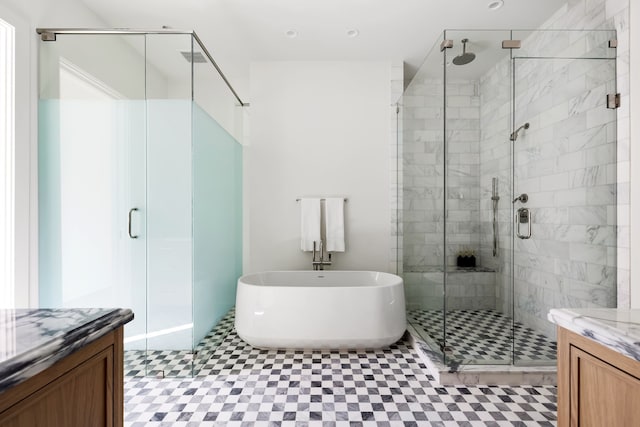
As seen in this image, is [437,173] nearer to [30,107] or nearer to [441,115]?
[441,115]

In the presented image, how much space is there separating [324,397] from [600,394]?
58.5 inches

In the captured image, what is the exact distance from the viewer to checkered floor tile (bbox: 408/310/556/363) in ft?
7.40

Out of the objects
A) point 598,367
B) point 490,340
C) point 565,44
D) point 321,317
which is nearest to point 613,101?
point 565,44

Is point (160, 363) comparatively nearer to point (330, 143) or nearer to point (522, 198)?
point (330, 143)

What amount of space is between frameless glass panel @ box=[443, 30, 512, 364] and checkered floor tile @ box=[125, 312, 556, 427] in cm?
32

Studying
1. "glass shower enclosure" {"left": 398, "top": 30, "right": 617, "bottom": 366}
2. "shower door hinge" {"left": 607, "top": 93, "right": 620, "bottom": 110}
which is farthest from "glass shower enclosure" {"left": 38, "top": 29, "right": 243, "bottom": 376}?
"shower door hinge" {"left": 607, "top": 93, "right": 620, "bottom": 110}

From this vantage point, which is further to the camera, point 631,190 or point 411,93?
point 411,93

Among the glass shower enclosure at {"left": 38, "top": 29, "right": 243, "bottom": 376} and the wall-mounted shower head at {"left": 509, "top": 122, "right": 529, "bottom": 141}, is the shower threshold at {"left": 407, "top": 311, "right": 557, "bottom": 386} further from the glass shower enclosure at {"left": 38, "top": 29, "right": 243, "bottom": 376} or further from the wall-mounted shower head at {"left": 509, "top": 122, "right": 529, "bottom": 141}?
the glass shower enclosure at {"left": 38, "top": 29, "right": 243, "bottom": 376}

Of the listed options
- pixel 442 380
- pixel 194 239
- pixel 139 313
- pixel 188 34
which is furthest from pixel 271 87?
pixel 442 380

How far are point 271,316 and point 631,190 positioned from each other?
2.54 m

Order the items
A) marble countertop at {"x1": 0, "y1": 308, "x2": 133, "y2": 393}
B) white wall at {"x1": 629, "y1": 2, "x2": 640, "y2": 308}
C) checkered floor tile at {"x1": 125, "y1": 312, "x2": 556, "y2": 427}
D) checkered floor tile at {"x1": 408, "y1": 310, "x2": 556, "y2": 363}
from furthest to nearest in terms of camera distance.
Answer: checkered floor tile at {"x1": 408, "y1": 310, "x2": 556, "y2": 363}
white wall at {"x1": 629, "y1": 2, "x2": 640, "y2": 308}
checkered floor tile at {"x1": 125, "y1": 312, "x2": 556, "y2": 427}
marble countertop at {"x1": 0, "y1": 308, "x2": 133, "y2": 393}


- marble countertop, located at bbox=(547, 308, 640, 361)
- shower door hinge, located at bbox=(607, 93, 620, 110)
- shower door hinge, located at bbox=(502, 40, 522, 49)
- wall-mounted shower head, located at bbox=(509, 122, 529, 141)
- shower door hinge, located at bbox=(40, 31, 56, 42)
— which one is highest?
shower door hinge, located at bbox=(40, 31, 56, 42)

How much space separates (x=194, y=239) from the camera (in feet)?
7.59

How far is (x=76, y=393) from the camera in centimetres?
79
